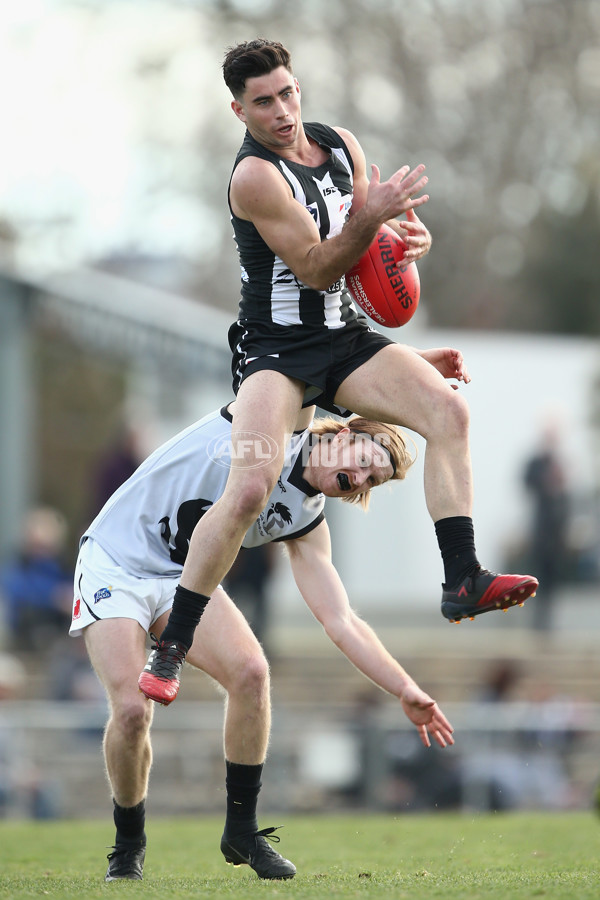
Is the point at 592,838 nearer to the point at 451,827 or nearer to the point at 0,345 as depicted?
the point at 451,827

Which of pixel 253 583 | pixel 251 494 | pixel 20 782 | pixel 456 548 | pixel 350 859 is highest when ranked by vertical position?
pixel 251 494

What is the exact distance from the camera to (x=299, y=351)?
5477 mm

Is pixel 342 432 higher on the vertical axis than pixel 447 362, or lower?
lower

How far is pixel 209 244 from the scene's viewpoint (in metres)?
30.5

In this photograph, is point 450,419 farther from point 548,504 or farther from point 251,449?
point 548,504

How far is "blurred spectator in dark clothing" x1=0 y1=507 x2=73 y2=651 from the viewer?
1265 centimetres

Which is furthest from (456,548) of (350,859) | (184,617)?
(350,859)

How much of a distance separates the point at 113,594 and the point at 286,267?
1.60m

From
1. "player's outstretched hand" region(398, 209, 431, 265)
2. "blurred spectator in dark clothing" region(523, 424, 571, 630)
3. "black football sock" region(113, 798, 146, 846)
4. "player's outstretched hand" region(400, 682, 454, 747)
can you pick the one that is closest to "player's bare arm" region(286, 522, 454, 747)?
"player's outstretched hand" region(400, 682, 454, 747)

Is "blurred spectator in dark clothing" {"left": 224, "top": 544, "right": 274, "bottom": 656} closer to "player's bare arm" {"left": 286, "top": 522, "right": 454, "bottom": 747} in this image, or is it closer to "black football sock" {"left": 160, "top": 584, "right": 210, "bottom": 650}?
"player's bare arm" {"left": 286, "top": 522, "right": 454, "bottom": 747}

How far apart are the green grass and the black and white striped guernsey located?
232cm

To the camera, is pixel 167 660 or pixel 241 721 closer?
pixel 167 660

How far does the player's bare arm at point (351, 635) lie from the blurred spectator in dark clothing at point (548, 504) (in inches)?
310

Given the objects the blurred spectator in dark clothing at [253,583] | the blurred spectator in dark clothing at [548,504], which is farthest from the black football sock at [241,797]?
the blurred spectator in dark clothing at [548,504]
